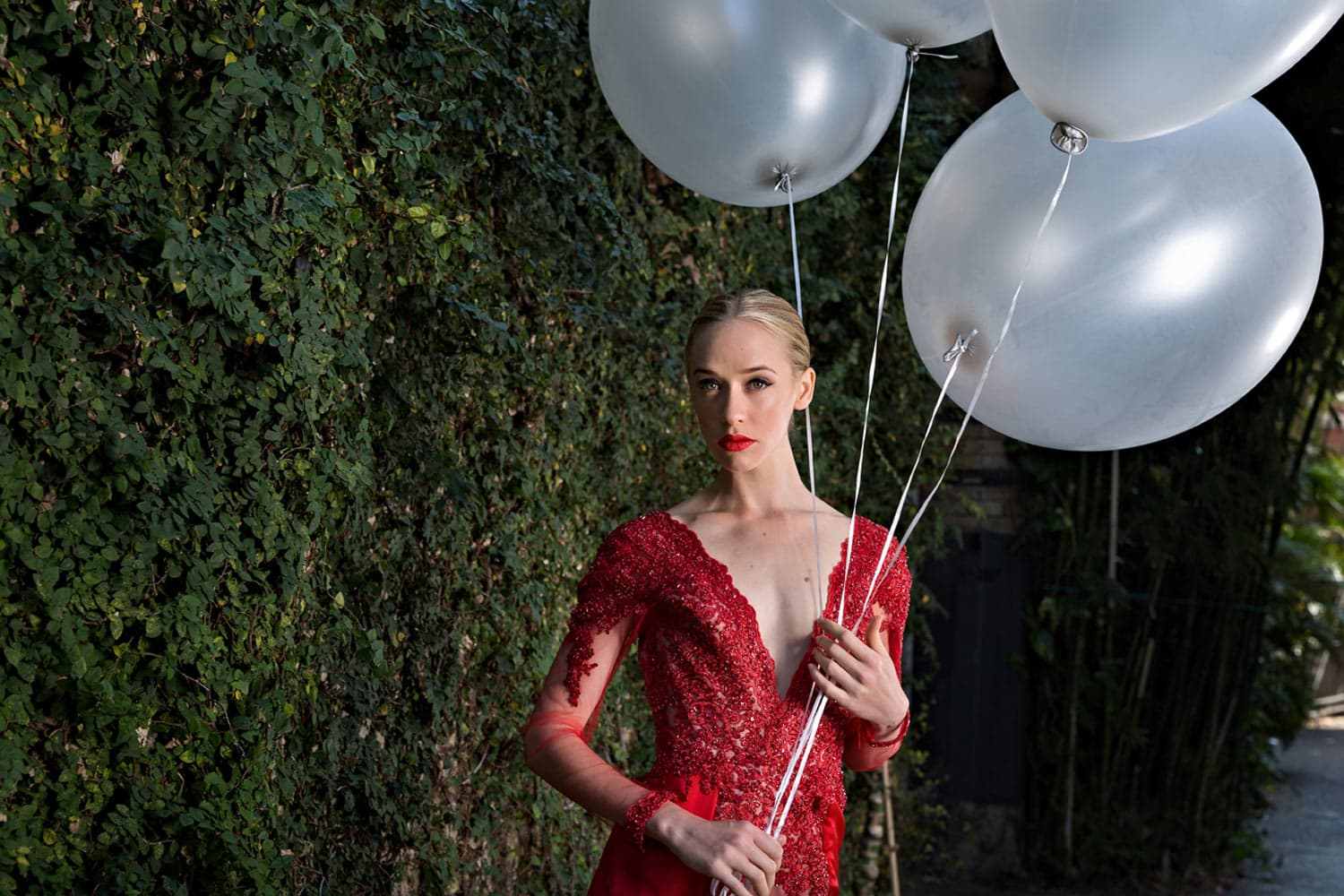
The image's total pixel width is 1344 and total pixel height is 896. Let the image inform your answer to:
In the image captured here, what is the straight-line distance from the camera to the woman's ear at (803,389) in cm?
192

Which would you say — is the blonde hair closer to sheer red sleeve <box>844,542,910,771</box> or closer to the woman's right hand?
sheer red sleeve <box>844,542,910,771</box>

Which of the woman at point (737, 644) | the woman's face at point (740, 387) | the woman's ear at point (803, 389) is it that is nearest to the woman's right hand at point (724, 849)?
the woman at point (737, 644)

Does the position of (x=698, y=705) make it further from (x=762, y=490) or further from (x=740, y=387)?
(x=740, y=387)

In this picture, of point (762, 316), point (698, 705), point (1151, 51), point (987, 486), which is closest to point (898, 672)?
point (698, 705)

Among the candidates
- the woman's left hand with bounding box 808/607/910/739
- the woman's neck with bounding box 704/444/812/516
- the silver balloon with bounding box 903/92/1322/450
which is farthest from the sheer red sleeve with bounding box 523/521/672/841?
the silver balloon with bounding box 903/92/1322/450

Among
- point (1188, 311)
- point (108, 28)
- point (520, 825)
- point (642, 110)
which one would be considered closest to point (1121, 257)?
point (1188, 311)

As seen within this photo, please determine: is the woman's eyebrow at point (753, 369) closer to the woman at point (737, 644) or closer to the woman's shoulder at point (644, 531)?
the woman at point (737, 644)

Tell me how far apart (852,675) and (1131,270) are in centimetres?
62

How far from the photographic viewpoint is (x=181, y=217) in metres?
1.73

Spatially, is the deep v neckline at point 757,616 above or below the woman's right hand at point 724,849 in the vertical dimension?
above

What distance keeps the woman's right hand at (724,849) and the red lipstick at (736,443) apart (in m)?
0.49

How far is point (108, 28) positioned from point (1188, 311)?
1372 millimetres

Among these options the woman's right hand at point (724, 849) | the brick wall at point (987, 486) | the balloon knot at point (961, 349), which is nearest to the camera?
the woman's right hand at point (724, 849)

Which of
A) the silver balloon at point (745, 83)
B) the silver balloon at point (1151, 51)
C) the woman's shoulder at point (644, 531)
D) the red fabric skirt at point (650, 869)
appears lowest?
the red fabric skirt at point (650, 869)
